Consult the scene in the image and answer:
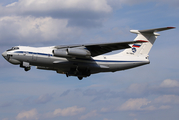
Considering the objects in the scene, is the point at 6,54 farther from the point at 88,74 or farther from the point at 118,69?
the point at 118,69

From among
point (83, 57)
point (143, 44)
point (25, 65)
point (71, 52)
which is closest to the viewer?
point (71, 52)

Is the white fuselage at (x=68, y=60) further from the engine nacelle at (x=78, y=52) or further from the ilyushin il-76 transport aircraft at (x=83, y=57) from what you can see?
the engine nacelle at (x=78, y=52)

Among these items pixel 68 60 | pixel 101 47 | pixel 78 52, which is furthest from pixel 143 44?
pixel 68 60

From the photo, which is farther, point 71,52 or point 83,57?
point 83,57

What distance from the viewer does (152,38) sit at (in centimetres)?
1900

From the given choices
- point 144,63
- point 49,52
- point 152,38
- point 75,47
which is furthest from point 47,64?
point 152,38

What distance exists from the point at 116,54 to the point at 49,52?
4.86 m

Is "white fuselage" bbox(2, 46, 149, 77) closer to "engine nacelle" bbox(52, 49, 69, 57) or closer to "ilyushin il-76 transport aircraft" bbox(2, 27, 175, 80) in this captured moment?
"ilyushin il-76 transport aircraft" bbox(2, 27, 175, 80)

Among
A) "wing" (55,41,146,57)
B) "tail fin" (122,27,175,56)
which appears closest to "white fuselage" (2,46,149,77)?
"tail fin" (122,27,175,56)

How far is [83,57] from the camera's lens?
54.2 feet

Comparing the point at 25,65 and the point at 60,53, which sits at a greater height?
the point at 60,53

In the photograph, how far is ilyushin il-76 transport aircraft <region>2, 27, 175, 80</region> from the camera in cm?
1578

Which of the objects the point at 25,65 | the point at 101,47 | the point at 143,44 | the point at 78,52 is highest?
the point at 143,44

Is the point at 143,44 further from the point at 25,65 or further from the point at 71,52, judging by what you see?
the point at 25,65
